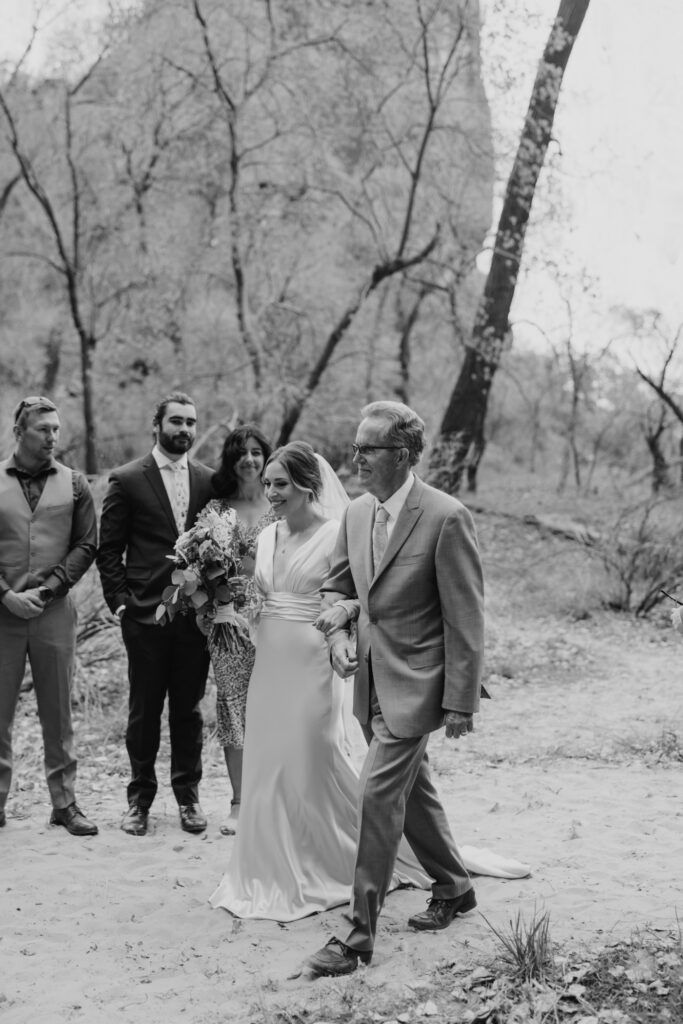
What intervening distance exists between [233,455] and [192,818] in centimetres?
202

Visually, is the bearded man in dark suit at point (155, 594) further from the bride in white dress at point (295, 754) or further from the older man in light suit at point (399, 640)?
the older man in light suit at point (399, 640)

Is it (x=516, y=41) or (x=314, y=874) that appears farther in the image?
(x=516, y=41)

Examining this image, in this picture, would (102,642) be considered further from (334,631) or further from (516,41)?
(516,41)

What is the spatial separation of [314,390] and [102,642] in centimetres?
744

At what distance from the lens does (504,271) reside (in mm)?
15453

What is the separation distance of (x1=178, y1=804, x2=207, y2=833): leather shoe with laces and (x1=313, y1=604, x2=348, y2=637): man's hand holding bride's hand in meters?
2.13

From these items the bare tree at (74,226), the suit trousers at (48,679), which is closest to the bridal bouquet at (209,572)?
the suit trousers at (48,679)

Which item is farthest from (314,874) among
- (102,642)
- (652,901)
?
(102,642)

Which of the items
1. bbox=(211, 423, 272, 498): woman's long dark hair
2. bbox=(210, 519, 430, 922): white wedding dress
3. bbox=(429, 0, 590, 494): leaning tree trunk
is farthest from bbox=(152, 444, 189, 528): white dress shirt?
bbox=(429, 0, 590, 494): leaning tree trunk

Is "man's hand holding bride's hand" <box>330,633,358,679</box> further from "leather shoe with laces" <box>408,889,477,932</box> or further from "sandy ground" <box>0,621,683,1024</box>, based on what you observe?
"leather shoe with laces" <box>408,889,477,932</box>

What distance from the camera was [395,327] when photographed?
966 inches

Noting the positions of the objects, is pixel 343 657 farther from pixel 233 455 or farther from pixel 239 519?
pixel 233 455

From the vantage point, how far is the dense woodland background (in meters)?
14.6

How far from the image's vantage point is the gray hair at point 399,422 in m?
3.91
